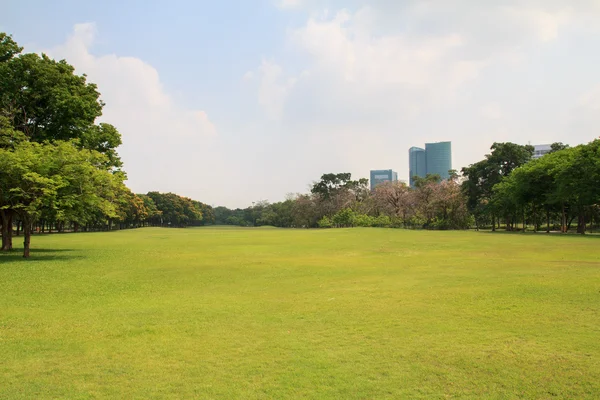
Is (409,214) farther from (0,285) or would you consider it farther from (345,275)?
(0,285)

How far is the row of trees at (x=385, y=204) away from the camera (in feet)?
275

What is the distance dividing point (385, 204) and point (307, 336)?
8606 cm

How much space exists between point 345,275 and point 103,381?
11.9 metres

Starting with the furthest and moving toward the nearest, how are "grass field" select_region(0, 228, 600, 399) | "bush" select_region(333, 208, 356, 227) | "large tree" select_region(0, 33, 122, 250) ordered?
1. "bush" select_region(333, 208, 356, 227)
2. "large tree" select_region(0, 33, 122, 250)
3. "grass field" select_region(0, 228, 600, 399)

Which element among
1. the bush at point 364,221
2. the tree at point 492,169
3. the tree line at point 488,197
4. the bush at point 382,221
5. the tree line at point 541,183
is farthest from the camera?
the bush at point 382,221

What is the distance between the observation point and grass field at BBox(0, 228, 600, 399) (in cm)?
620

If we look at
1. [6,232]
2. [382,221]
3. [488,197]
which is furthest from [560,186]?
[6,232]

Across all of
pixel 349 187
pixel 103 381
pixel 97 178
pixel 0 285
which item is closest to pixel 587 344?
pixel 103 381

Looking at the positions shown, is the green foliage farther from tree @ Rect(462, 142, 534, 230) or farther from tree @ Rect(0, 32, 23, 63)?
tree @ Rect(0, 32, 23, 63)

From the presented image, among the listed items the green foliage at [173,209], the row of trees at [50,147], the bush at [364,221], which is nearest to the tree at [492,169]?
the bush at [364,221]

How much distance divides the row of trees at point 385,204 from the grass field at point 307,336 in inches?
2733

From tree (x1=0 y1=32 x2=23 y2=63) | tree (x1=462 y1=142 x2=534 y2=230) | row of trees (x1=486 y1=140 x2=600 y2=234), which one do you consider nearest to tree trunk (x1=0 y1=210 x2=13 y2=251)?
tree (x1=0 y1=32 x2=23 y2=63)

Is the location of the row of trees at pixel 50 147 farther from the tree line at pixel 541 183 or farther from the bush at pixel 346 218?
the bush at pixel 346 218

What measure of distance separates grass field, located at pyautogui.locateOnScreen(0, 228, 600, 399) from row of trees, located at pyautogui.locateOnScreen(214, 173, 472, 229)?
69.4m
